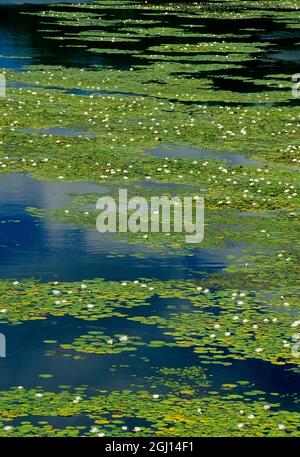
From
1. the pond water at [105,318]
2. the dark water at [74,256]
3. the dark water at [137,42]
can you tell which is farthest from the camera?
the dark water at [137,42]

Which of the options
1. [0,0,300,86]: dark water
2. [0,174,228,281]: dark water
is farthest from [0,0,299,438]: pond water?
[0,0,300,86]: dark water

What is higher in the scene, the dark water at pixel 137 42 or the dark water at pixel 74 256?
the dark water at pixel 74 256

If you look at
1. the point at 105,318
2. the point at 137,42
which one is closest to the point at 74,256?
the point at 105,318

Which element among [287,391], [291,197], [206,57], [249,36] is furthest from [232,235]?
[249,36]

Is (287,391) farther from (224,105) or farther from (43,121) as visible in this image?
(224,105)

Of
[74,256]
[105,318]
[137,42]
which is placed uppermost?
[105,318]

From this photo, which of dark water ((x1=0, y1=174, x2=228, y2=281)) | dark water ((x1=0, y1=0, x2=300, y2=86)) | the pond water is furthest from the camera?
dark water ((x1=0, y1=0, x2=300, y2=86))

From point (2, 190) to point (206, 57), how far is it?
83.4 feet

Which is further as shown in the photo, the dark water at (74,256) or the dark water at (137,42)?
the dark water at (137,42)

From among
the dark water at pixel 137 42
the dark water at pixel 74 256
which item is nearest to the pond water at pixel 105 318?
the dark water at pixel 74 256

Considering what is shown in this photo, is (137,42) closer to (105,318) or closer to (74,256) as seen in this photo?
(74,256)

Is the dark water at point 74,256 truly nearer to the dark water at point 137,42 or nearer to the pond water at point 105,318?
the pond water at point 105,318

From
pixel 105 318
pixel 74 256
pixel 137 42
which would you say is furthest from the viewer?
A: pixel 137 42

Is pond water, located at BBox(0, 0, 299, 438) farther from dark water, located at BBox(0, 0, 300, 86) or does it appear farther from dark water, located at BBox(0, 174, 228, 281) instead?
dark water, located at BBox(0, 0, 300, 86)
